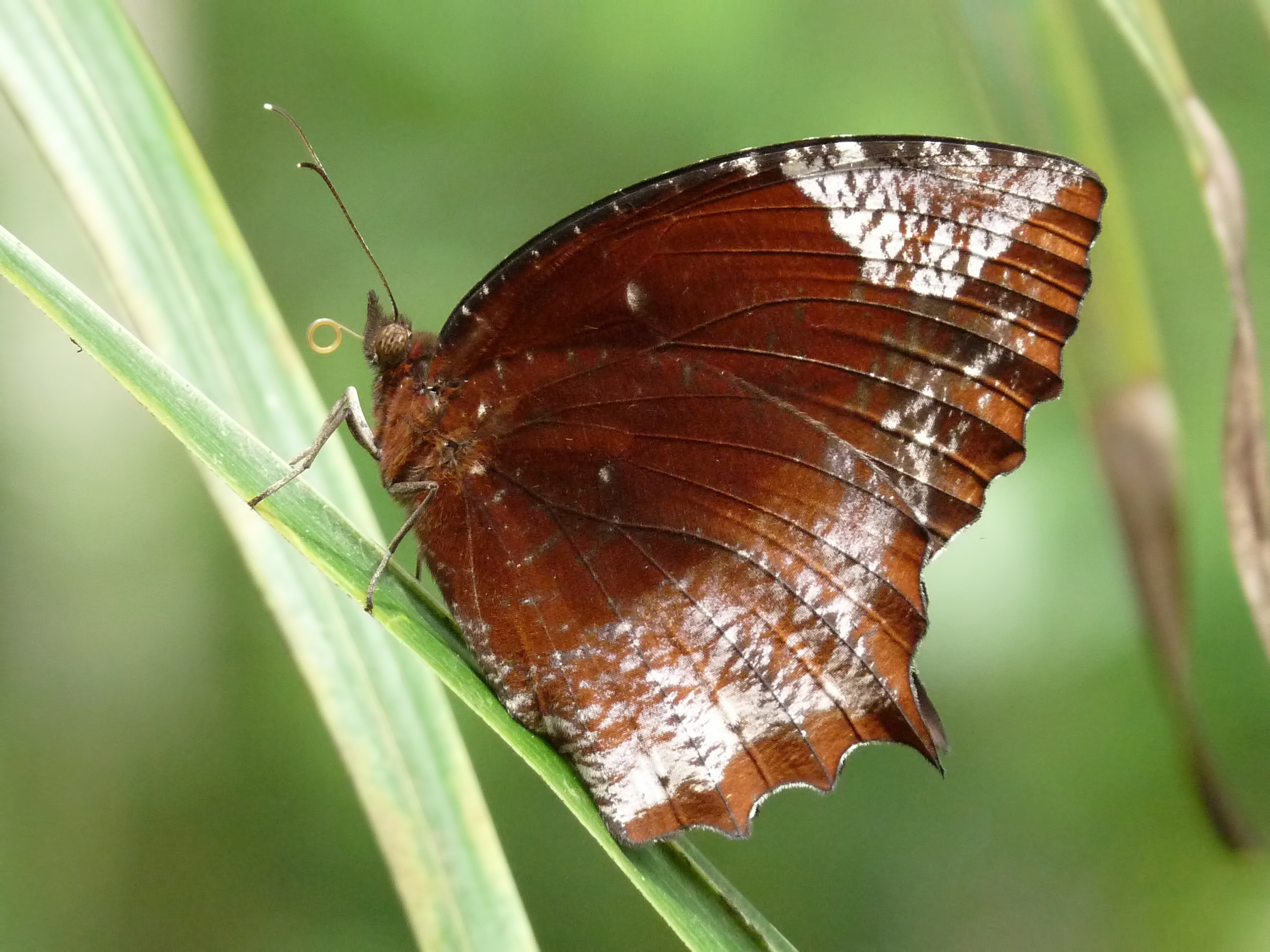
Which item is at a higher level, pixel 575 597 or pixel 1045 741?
pixel 575 597

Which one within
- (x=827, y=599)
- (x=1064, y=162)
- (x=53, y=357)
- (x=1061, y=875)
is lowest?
(x=1061, y=875)

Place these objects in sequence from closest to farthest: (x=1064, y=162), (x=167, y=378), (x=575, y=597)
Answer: (x=167, y=378), (x=1064, y=162), (x=575, y=597)

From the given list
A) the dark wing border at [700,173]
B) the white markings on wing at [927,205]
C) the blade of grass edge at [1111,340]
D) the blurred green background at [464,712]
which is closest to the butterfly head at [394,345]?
the dark wing border at [700,173]

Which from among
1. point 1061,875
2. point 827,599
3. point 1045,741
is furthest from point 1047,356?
point 1061,875

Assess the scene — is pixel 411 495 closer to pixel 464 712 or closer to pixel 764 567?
pixel 764 567

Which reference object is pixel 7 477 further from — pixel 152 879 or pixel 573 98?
pixel 573 98

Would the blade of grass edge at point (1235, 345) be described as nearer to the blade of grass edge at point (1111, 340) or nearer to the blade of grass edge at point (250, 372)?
the blade of grass edge at point (1111, 340)
